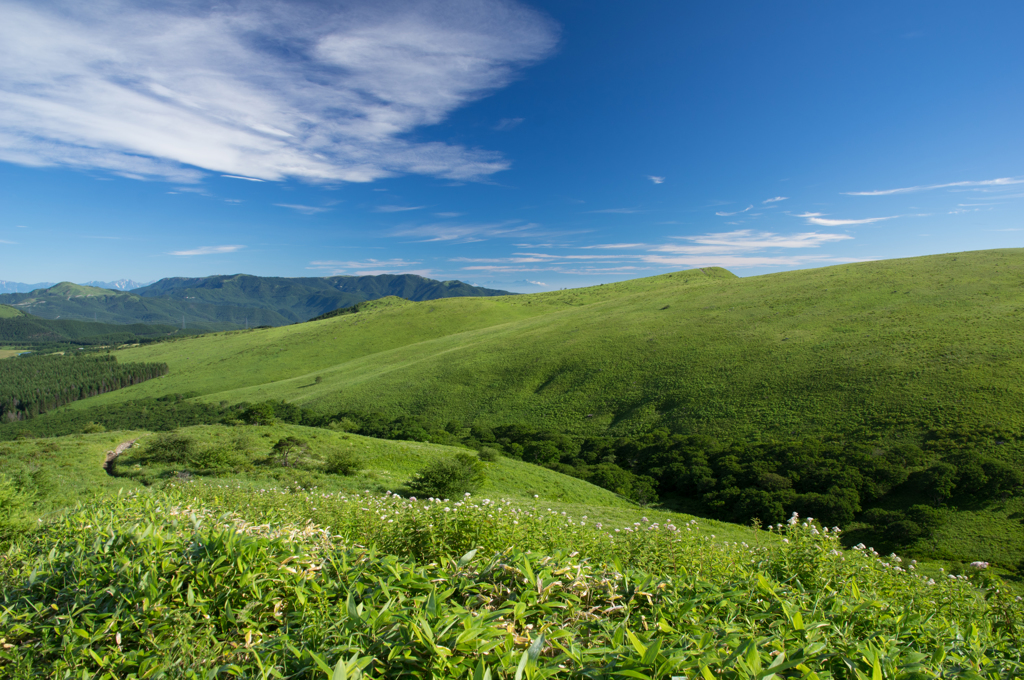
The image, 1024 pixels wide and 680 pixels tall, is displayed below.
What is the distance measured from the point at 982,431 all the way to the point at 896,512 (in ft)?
47.9

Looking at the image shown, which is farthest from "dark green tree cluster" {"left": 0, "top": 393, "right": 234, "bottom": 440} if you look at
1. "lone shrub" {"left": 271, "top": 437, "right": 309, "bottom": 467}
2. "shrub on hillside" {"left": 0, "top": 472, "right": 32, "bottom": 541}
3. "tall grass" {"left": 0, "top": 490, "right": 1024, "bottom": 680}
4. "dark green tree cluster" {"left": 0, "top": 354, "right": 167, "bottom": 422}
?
"tall grass" {"left": 0, "top": 490, "right": 1024, "bottom": 680}

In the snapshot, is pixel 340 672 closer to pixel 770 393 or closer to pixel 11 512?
pixel 11 512

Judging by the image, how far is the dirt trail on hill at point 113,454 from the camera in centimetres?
2366

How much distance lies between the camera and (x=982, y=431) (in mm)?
32281

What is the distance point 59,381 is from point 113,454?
630 feet

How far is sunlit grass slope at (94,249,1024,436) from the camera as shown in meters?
41.3

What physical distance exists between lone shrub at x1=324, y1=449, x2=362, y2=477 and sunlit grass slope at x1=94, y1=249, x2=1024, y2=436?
33353 mm

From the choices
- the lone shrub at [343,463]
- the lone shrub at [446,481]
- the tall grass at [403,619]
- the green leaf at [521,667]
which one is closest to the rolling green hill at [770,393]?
the lone shrub at [446,481]

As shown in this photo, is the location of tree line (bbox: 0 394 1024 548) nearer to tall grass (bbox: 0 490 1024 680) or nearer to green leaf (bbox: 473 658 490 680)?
tall grass (bbox: 0 490 1024 680)

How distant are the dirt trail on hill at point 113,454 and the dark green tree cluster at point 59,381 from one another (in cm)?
12507

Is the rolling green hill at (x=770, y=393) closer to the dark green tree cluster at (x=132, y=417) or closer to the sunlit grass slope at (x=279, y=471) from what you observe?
the sunlit grass slope at (x=279, y=471)

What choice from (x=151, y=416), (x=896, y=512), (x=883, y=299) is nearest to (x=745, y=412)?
(x=896, y=512)

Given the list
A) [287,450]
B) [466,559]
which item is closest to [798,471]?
[287,450]

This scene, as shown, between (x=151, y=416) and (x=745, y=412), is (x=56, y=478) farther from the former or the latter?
(x=151, y=416)
